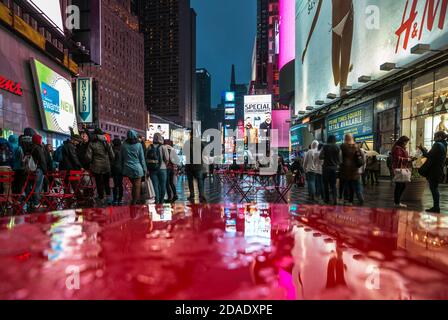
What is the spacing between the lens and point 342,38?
18297 millimetres

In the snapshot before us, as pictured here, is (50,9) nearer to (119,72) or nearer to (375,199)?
(375,199)

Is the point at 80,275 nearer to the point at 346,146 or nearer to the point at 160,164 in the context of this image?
the point at 160,164

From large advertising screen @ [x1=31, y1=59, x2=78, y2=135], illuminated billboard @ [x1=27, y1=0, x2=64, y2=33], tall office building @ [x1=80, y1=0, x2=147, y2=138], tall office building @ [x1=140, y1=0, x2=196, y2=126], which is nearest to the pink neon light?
illuminated billboard @ [x1=27, y1=0, x2=64, y2=33]

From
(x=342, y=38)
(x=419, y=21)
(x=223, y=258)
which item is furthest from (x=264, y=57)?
(x=223, y=258)

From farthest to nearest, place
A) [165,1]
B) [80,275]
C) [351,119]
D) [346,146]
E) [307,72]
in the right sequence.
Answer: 1. [165,1]
2. [307,72]
3. [351,119]
4. [346,146]
5. [80,275]

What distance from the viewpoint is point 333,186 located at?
6723mm

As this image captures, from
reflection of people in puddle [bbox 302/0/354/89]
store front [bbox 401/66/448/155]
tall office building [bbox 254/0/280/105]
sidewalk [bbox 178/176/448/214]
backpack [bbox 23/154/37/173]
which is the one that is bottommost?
sidewalk [bbox 178/176/448/214]

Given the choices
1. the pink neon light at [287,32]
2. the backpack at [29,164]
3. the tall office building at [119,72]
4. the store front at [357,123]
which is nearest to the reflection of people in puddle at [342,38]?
the store front at [357,123]

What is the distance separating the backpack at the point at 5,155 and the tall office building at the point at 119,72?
194 feet

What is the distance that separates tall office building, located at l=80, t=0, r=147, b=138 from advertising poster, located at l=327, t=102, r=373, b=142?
5288 centimetres

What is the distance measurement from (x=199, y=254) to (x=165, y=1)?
522 ft

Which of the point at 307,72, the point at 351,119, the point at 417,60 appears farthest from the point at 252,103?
the point at 417,60

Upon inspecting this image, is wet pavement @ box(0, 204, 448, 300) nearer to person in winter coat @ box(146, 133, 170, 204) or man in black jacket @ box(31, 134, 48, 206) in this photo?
man in black jacket @ box(31, 134, 48, 206)

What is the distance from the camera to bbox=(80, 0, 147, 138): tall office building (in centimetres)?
6800
